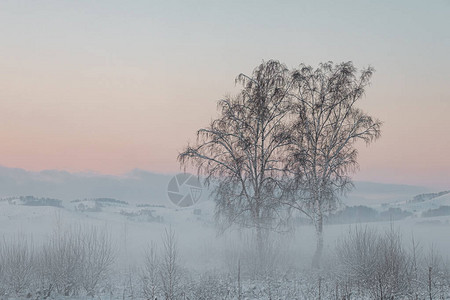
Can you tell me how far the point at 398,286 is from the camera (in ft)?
51.8

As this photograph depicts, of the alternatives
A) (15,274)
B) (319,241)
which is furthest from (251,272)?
(15,274)

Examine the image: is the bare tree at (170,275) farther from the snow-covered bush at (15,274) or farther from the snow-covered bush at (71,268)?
the snow-covered bush at (15,274)

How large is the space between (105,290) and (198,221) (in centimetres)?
5005

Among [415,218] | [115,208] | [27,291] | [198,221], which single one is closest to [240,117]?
[27,291]

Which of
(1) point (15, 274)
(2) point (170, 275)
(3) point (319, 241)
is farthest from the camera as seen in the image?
(3) point (319, 241)

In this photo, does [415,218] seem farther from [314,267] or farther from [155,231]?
[314,267]

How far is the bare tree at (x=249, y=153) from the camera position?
78.8 feet

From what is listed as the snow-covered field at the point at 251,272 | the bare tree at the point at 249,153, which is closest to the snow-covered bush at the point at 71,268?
the snow-covered field at the point at 251,272

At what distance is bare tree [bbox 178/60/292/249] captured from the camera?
24.0 meters

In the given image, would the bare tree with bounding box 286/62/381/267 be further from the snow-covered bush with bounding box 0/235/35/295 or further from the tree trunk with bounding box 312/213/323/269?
the snow-covered bush with bounding box 0/235/35/295

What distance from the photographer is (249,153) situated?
79.3 ft

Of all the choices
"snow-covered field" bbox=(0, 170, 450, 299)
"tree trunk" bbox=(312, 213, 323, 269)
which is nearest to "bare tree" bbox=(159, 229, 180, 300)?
"snow-covered field" bbox=(0, 170, 450, 299)

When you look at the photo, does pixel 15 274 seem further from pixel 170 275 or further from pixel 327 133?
pixel 327 133

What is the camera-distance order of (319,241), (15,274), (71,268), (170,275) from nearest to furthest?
(170,275), (15,274), (71,268), (319,241)
